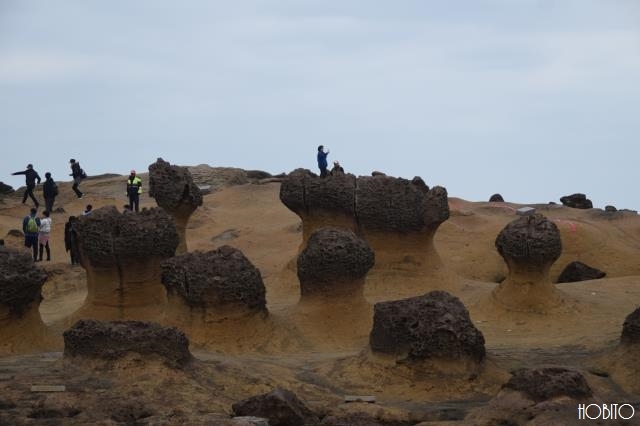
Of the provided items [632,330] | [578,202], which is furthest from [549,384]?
[578,202]

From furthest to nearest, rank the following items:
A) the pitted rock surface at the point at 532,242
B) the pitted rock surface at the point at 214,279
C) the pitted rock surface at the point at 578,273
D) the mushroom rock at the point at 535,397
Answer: the pitted rock surface at the point at 578,273
the pitted rock surface at the point at 532,242
the pitted rock surface at the point at 214,279
the mushroom rock at the point at 535,397

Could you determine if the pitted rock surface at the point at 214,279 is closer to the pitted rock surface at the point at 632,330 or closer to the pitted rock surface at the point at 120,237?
the pitted rock surface at the point at 120,237

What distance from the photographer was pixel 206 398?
969 centimetres

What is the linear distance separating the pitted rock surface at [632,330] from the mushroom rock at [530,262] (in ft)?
11.2

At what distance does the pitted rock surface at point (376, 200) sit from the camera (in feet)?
56.0

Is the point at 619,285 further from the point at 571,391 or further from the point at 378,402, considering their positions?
the point at 571,391

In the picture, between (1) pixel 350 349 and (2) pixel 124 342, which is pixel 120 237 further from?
(2) pixel 124 342

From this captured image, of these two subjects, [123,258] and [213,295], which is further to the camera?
[123,258]

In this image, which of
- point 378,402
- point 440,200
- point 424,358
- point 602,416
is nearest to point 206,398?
point 378,402

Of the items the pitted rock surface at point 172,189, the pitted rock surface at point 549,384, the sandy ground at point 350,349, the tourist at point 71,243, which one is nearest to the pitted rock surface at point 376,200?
the sandy ground at point 350,349

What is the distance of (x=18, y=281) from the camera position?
13.0 metres

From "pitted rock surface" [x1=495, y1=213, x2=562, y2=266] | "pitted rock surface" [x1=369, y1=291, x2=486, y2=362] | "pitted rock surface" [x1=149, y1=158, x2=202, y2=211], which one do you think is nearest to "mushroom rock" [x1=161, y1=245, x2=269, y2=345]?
"pitted rock surface" [x1=369, y1=291, x2=486, y2=362]

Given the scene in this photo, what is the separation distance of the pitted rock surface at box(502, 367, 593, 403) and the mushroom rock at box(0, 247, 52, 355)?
21.1 feet

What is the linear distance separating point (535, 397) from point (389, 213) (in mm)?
8473
